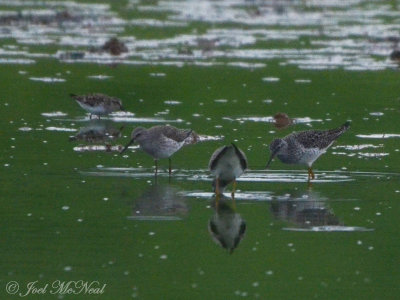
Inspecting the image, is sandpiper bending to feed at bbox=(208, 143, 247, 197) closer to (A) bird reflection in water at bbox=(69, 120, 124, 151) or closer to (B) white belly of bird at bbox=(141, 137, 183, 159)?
(B) white belly of bird at bbox=(141, 137, 183, 159)

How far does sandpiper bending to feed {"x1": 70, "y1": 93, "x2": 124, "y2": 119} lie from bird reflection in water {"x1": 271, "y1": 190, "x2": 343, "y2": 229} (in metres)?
7.92

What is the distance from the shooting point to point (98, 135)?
21.3 meters

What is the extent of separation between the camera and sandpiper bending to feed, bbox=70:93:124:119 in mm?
23328

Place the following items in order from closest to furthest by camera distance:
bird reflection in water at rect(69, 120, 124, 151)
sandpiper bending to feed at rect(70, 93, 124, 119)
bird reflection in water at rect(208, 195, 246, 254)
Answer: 1. bird reflection in water at rect(208, 195, 246, 254)
2. bird reflection in water at rect(69, 120, 124, 151)
3. sandpiper bending to feed at rect(70, 93, 124, 119)

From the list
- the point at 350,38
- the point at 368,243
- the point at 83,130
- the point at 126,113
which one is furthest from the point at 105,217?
the point at 350,38

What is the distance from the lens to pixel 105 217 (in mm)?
14594

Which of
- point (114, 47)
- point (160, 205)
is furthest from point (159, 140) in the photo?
point (114, 47)

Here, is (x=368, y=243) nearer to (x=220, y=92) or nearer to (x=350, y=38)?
(x=220, y=92)

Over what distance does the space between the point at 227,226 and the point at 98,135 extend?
24.2 feet

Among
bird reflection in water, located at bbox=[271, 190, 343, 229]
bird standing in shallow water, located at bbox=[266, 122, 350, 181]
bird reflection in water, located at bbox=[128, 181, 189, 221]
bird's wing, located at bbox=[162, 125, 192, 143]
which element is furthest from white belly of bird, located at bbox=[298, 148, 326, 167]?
bird reflection in water, located at bbox=[128, 181, 189, 221]

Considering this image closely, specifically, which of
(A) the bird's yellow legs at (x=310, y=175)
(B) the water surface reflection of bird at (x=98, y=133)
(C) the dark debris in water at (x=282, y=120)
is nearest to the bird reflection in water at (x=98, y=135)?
(B) the water surface reflection of bird at (x=98, y=133)
